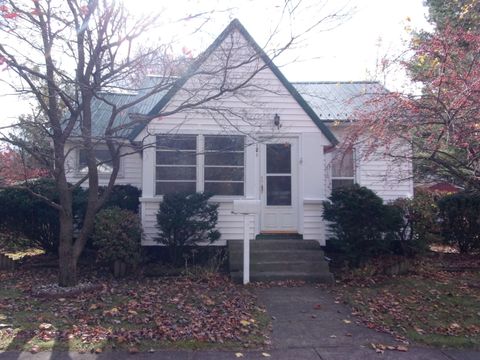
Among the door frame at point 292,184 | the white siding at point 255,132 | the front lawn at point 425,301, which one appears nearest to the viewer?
the front lawn at point 425,301

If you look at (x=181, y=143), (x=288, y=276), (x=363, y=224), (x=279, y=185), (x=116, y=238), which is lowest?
(x=288, y=276)

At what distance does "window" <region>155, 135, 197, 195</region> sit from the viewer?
1025cm

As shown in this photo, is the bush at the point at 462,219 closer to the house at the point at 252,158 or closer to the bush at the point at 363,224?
the house at the point at 252,158

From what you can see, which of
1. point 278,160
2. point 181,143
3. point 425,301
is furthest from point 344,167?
point 425,301

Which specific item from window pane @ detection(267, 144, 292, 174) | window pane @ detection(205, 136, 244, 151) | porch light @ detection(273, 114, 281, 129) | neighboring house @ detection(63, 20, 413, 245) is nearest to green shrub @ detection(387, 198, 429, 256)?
neighboring house @ detection(63, 20, 413, 245)

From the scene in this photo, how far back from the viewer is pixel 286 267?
358 inches

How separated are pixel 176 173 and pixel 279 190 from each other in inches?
95.1

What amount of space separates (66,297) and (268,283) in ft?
11.7

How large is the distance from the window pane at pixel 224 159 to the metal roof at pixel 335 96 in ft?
9.03

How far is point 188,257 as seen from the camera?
968 centimetres

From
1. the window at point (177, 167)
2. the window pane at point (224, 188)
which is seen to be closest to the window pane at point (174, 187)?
the window at point (177, 167)

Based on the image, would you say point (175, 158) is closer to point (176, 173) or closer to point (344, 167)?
point (176, 173)

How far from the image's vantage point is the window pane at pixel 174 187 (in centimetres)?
1025

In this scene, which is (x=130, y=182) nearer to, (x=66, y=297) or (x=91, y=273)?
(x=91, y=273)
